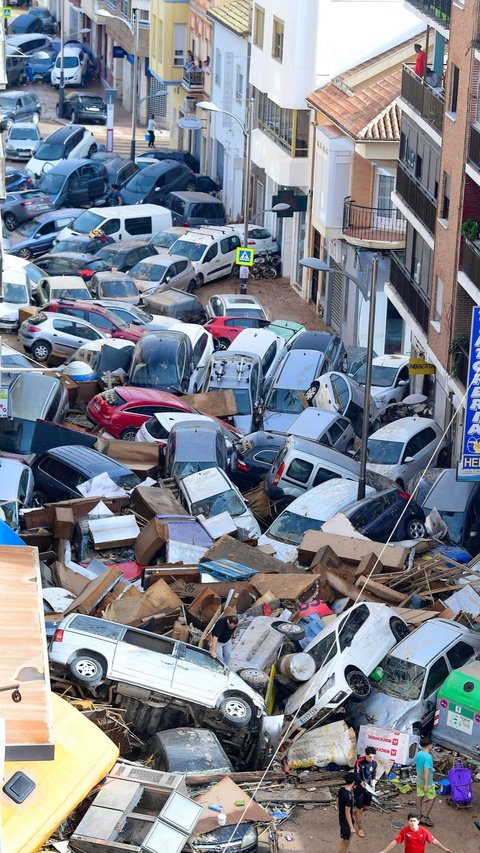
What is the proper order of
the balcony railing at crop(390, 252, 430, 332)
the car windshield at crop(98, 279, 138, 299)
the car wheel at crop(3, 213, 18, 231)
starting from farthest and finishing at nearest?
the car wheel at crop(3, 213, 18, 231)
the car windshield at crop(98, 279, 138, 299)
the balcony railing at crop(390, 252, 430, 332)

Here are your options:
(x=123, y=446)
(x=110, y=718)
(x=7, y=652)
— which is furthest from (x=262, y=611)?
(x=123, y=446)

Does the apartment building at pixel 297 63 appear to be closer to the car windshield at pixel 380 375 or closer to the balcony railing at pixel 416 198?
the balcony railing at pixel 416 198

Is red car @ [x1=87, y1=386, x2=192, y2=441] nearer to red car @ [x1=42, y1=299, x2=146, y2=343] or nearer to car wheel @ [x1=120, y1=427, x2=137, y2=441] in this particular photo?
car wheel @ [x1=120, y1=427, x2=137, y2=441]

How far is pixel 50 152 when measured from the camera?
5938cm

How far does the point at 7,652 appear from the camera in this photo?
16328mm

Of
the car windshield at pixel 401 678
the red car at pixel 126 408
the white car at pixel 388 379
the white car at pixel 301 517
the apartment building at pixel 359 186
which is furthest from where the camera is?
the apartment building at pixel 359 186

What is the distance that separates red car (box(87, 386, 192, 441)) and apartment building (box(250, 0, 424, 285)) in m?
15.4

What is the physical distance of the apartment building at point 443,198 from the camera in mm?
29734

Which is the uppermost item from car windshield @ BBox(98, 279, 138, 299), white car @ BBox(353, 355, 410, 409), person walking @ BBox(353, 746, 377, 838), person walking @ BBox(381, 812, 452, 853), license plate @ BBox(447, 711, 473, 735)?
person walking @ BBox(381, 812, 452, 853)

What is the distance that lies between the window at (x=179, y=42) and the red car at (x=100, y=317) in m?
28.2

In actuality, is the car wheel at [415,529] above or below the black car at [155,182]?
above

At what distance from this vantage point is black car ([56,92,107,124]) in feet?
230

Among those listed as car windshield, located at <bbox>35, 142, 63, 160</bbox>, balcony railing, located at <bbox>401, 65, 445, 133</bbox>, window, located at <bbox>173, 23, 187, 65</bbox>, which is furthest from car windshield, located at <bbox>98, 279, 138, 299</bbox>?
window, located at <bbox>173, 23, 187, 65</bbox>

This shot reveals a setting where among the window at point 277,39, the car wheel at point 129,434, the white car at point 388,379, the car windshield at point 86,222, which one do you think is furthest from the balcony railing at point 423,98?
the car windshield at point 86,222
